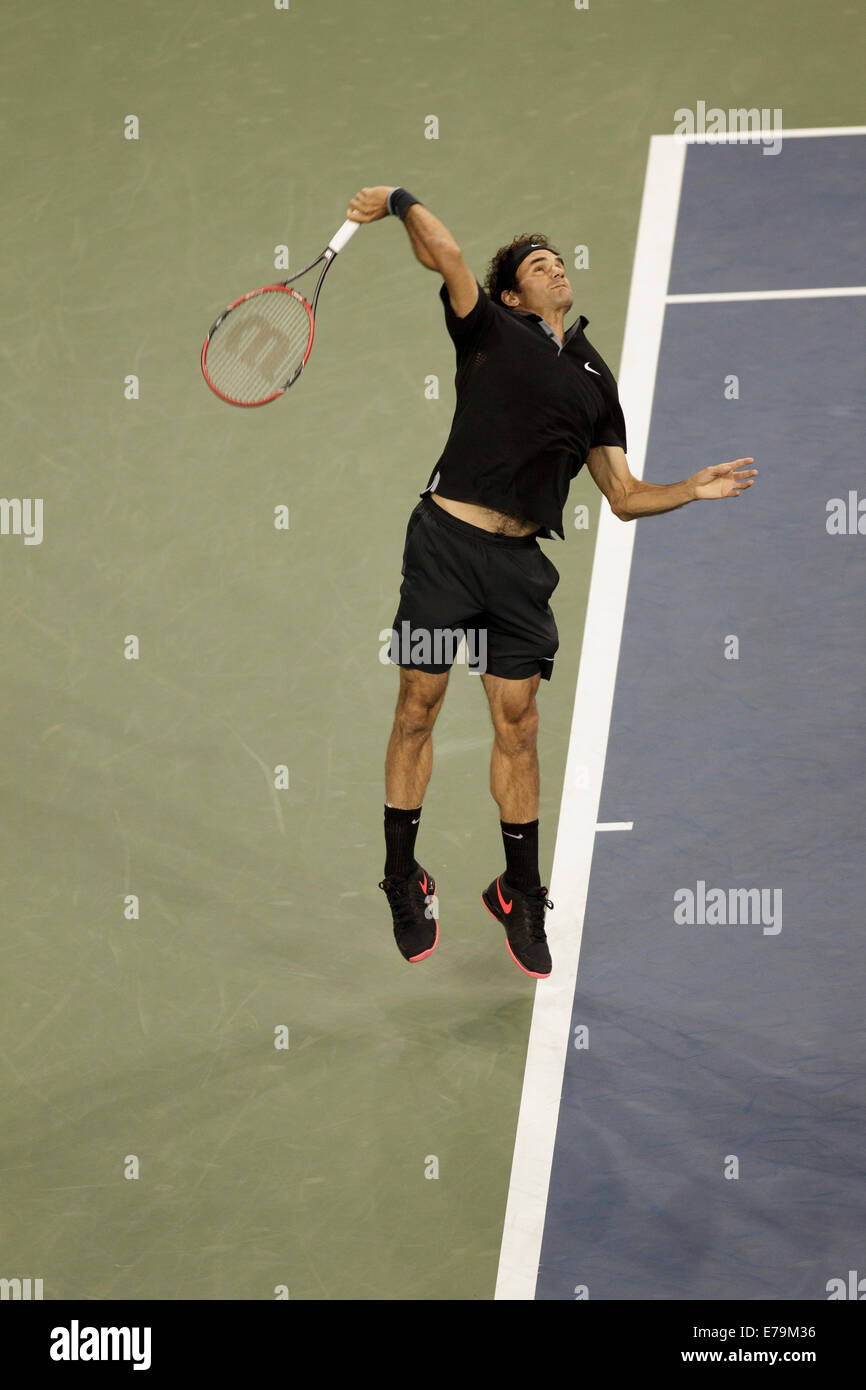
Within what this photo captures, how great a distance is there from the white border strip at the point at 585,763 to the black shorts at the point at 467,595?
158 centimetres

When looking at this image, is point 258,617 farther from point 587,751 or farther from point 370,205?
point 370,205

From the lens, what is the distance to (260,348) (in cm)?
776

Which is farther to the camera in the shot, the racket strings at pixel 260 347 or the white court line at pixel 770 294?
the white court line at pixel 770 294

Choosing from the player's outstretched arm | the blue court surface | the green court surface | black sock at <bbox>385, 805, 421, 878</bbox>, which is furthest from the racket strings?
the blue court surface

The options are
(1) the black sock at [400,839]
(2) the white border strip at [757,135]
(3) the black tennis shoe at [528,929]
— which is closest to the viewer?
(1) the black sock at [400,839]

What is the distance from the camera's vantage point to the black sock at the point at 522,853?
8.21m

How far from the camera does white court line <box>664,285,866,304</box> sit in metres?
10.6

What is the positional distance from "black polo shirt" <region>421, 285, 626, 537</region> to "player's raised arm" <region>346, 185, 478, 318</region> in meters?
0.25

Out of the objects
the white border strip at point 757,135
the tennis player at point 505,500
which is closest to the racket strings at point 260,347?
the tennis player at point 505,500

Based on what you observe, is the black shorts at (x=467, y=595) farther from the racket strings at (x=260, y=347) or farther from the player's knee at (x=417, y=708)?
the racket strings at (x=260, y=347)

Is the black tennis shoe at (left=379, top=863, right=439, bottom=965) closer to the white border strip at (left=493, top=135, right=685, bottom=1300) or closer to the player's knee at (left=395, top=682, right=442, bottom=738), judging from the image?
the player's knee at (left=395, top=682, right=442, bottom=738)

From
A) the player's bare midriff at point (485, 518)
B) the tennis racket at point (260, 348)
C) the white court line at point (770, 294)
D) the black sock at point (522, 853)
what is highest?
the white court line at point (770, 294)

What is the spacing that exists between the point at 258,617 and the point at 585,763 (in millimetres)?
1920

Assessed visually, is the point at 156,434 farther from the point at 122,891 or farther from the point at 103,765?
the point at 122,891
